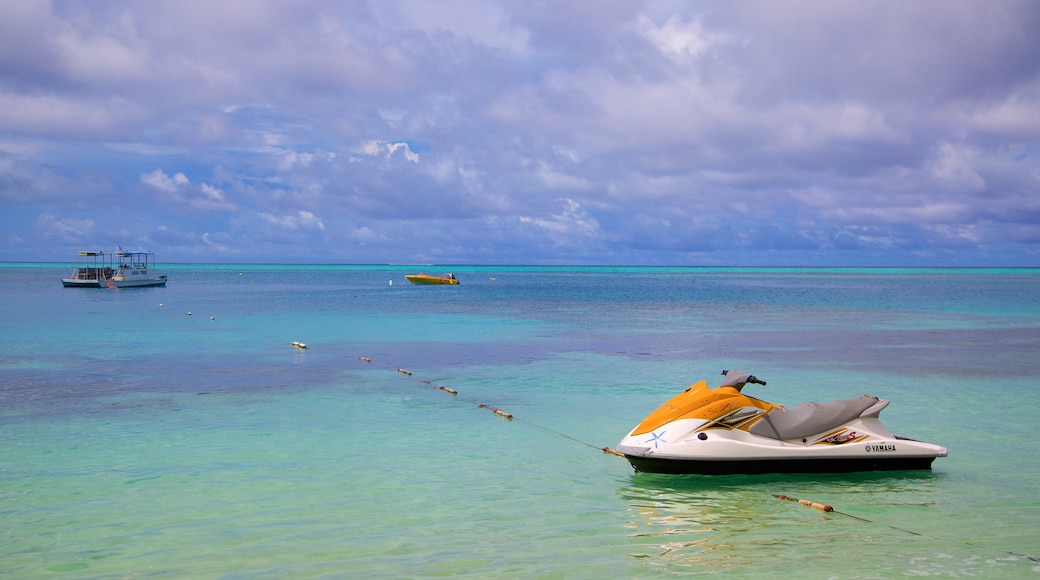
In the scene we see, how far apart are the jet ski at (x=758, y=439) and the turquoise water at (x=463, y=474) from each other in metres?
0.25

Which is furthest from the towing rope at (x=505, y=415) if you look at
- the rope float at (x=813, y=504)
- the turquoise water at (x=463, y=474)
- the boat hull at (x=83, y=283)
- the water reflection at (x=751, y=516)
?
the boat hull at (x=83, y=283)

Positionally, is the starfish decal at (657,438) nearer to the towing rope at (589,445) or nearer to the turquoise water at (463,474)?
the towing rope at (589,445)

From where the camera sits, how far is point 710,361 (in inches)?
968

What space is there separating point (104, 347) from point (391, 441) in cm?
1912

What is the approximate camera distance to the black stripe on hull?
1005cm

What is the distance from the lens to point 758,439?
33.5 ft

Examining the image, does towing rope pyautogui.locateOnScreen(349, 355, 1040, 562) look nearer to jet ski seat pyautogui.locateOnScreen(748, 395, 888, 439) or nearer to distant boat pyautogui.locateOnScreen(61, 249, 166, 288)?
jet ski seat pyautogui.locateOnScreen(748, 395, 888, 439)

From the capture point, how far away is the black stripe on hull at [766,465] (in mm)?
10047

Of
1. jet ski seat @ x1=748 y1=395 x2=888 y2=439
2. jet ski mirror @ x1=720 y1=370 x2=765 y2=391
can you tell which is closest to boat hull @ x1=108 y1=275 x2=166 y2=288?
jet ski mirror @ x1=720 y1=370 x2=765 y2=391

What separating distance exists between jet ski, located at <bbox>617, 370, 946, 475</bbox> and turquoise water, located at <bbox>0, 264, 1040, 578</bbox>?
0.82 ft

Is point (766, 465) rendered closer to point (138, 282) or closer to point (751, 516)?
point (751, 516)

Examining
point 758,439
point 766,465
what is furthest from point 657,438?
point 766,465

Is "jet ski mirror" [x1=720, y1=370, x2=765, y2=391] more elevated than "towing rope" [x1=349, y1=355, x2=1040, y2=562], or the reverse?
"jet ski mirror" [x1=720, y1=370, x2=765, y2=391]

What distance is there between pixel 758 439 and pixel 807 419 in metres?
0.77
